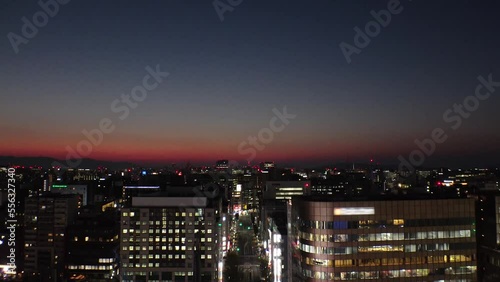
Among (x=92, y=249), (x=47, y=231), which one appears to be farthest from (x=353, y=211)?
(x=47, y=231)

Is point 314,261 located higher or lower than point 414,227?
lower

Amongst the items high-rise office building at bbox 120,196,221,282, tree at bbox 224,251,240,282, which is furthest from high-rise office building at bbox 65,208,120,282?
tree at bbox 224,251,240,282

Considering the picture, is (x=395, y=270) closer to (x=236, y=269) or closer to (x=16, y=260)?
(x=236, y=269)

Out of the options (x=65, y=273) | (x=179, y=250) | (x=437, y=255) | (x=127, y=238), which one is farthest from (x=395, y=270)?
(x=65, y=273)

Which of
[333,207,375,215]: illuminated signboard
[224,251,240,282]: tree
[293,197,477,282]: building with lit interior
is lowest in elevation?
[224,251,240,282]: tree

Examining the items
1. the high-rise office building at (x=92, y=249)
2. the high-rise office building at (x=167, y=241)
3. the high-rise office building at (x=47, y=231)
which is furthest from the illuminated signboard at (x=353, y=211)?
the high-rise office building at (x=47, y=231)

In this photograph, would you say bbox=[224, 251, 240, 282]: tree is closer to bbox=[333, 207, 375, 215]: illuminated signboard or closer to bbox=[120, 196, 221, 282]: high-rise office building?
bbox=[120, 196, 221, 282]: high-rise office building

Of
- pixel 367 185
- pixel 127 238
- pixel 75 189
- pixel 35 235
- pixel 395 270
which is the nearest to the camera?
pixel 395 270

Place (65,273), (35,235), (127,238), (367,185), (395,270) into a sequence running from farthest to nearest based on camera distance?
(367,185), (35,235), (65,273), (127,238), (395,270)
